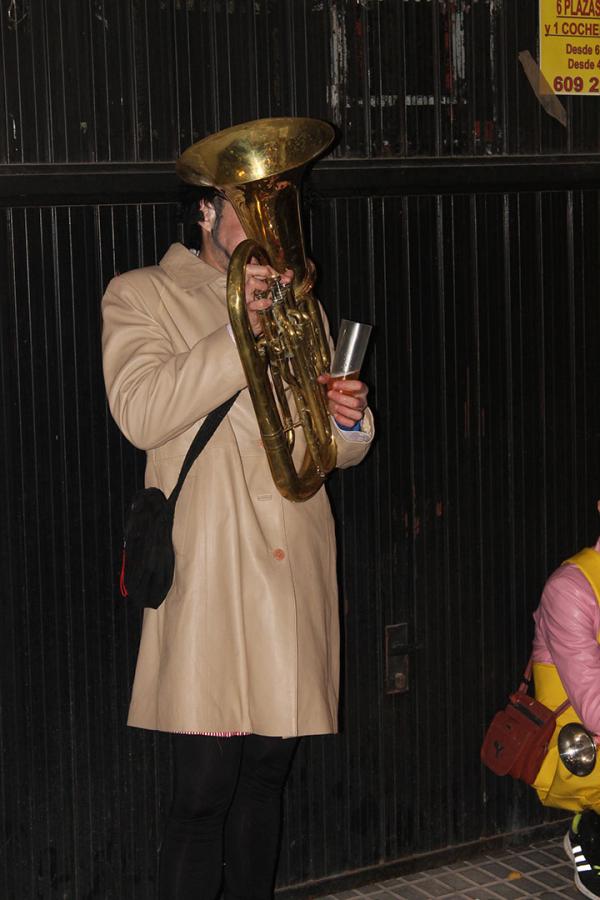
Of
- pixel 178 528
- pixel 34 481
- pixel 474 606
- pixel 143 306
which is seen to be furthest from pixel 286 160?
pixel 474 606

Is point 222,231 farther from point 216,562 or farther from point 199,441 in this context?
point 216,562

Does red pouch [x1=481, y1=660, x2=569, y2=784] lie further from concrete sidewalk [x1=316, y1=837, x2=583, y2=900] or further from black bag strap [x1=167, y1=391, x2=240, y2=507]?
black bag strap [x1=167, y1=391, x2=240, y2=507]

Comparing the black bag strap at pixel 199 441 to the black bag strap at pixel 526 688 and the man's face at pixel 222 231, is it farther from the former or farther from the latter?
the black bag strap at pixel 526 688

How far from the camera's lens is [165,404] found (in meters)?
2.71

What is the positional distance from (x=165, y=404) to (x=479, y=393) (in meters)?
1.49

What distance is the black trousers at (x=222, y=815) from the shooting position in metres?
2.86

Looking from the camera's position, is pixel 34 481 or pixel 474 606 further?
pixel 474 606

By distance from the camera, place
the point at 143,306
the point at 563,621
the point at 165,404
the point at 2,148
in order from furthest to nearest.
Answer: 1. the point at 563,621
2. the point at 2,148
3. the point at 143,306
4. the point at 165,404

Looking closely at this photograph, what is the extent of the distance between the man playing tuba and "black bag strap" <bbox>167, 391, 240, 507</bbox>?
2 centimetres

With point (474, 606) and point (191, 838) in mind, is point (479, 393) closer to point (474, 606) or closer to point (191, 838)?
point (474, 606)

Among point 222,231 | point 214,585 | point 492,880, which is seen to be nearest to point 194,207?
point 222,231

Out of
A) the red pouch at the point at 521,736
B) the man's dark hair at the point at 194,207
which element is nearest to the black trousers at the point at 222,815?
the red pouch at the point at 521,736

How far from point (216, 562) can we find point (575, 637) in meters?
1.20

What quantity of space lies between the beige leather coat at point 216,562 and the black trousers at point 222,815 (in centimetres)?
9
